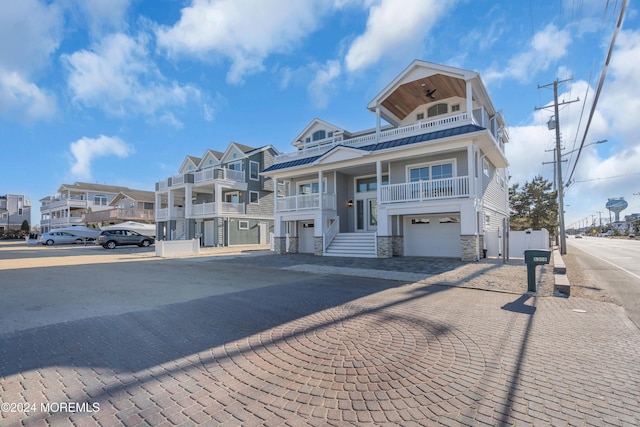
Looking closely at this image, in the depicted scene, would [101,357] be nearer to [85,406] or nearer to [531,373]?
[85,406]

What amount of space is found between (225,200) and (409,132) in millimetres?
20634

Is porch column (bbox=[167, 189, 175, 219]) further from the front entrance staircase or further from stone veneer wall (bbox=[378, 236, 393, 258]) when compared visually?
stone veneer wall (bbox=[378, 236, 393, 258])

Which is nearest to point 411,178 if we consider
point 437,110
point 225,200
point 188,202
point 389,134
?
point 389,134

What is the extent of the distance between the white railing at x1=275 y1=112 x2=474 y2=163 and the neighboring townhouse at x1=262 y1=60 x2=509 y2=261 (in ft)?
0.18

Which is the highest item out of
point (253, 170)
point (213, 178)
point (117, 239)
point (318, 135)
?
point (318, 135)

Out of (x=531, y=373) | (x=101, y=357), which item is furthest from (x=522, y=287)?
(x=101, y=357)

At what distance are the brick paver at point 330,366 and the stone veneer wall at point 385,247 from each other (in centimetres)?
908

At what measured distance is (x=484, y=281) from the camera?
9.03m

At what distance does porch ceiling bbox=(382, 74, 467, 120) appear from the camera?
52.1 feet

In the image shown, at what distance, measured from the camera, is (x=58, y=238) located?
3189 cm

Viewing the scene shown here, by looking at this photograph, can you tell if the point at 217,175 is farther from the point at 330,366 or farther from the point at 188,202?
the point at 330,366

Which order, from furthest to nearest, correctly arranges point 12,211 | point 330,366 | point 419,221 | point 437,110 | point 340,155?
1. point 12,211
2. point 437,110
3. point 340,155
4. point 419,221
5. point 330,366

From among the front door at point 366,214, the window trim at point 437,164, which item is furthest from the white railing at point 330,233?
the window trim at point 437,164

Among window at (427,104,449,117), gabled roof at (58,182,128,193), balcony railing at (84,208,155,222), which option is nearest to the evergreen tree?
window at (427,104,449,117)
